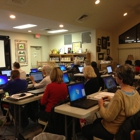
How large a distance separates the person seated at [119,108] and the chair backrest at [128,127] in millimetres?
65

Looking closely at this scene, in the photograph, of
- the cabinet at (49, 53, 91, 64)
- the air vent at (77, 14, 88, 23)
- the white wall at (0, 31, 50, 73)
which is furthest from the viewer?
the cabinet at (49, 53, 91, 64)

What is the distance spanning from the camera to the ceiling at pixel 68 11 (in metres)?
4.68

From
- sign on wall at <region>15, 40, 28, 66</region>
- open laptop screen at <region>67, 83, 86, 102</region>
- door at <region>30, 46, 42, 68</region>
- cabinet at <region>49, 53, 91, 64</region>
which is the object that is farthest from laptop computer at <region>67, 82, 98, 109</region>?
door at <region>30, 46, 42, 68</region>

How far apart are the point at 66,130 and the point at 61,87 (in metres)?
0.65

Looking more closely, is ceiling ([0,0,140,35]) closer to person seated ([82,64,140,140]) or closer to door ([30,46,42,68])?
door ([30,46,42,68])

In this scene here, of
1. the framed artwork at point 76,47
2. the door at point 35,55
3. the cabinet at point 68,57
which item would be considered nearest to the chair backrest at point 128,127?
the cabinet at point 68,57

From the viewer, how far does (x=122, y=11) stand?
6914mm

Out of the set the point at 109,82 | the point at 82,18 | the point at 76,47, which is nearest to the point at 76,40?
the point at 76,47

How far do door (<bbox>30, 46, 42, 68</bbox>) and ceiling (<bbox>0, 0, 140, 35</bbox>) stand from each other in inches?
116

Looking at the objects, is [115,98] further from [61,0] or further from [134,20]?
[134,20]

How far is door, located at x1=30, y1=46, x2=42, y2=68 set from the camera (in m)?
9.09

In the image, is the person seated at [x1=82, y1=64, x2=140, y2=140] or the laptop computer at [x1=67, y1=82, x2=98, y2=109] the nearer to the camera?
the person seated at [x1=82, y1=64, x2=140, y2=140]

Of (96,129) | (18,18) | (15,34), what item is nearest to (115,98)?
(96,129)

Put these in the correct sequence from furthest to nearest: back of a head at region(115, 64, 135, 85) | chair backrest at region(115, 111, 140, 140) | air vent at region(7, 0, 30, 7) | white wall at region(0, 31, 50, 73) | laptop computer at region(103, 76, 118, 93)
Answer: white wall at region(0, 31, 50, 73) → air vent at region(7, 0, 30, 7) → laptop computer at region(103, 76, 118, 93) → back of a head at region(115, 64, 135, 85) → chair backrest at region(115, 111, 140, 140)
